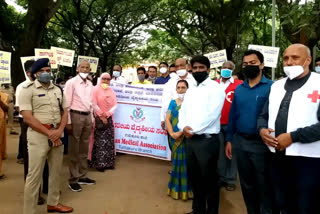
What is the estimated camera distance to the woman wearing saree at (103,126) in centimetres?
577

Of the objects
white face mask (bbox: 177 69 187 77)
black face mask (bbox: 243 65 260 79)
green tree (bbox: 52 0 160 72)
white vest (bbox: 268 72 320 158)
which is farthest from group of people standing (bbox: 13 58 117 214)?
green tree (bbox: 52 0 160 72)

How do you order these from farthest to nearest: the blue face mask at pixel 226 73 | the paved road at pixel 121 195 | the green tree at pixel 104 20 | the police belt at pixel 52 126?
the green tree at pixel 104 20
the blue face mask at pixel 226 73
the paved road at pixel 121 195
the police belt at pixel 52 126

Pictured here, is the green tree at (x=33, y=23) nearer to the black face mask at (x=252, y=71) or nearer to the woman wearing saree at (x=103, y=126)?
the woman wearing saree at (x=103, y=126)

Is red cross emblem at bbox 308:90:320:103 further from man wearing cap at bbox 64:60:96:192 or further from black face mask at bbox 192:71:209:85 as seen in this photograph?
man wearing cap at bbox 64:60:96:192

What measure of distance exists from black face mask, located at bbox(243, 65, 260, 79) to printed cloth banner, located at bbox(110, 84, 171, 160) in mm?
2982

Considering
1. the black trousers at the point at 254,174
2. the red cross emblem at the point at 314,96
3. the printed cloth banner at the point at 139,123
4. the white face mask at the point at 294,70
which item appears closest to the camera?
the red cross emblem at the point at 314,96

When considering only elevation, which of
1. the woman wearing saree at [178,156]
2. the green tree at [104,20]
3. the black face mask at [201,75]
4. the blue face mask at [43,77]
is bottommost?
the woman wearing saree at [178,156]

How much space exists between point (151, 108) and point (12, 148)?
399 cm

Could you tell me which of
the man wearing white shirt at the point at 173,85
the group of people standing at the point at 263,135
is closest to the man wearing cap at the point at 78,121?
the man wearing white shirt at the point at 173,85

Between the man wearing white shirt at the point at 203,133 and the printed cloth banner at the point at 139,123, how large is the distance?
2556mm

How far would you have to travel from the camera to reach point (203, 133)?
3.41 m

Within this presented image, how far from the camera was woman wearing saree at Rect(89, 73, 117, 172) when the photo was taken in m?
5.77

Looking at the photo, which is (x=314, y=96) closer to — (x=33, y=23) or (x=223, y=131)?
(x=223, y=131)

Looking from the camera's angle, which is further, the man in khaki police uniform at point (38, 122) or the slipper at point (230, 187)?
the slipper at point (230, 187)
